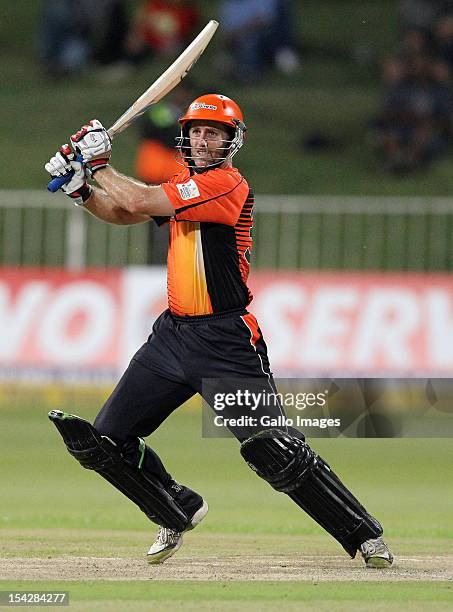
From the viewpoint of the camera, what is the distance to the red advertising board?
14203mm

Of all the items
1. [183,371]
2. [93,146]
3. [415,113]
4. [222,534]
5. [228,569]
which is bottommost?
[222,534]

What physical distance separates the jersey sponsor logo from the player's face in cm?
27

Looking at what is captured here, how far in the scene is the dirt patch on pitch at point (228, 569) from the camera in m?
7.06

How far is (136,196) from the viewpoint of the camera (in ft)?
24.0

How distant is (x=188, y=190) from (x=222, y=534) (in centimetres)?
230

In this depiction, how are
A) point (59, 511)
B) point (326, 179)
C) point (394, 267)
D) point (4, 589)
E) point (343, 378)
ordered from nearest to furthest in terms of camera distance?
point (4, 589)
point (59, 511)
point (343, 378)
point (394, 267)
point (326, 179)

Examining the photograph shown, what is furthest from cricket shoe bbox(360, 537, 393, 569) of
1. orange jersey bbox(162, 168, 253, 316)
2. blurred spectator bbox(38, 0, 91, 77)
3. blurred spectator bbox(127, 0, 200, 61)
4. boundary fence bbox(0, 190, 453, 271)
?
blurred spectator bbox(38, 0, 91, 77)

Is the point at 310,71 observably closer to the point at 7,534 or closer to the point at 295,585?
the point at 7,534

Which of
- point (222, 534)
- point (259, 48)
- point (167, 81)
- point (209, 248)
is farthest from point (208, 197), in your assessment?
→ point (259, 48)

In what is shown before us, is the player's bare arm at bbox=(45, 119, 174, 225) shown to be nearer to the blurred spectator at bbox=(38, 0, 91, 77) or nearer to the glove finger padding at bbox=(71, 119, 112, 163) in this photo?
the glove finger padding at bbox=(71, 119, 112, 163)

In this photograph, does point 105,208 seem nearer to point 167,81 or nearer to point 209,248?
point 209,248

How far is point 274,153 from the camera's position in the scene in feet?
66.6

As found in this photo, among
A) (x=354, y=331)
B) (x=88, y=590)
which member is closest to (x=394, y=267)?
(x=354, y=331)

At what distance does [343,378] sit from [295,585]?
7175 millimetres
